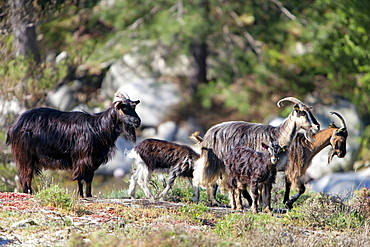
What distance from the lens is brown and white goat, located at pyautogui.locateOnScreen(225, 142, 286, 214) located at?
932 cm

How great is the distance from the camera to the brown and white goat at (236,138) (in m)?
10.2

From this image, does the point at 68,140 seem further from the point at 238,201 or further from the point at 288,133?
the point at 288,133

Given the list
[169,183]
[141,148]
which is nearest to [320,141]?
[169,183]

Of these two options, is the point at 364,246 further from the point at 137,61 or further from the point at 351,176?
the point at 137,61

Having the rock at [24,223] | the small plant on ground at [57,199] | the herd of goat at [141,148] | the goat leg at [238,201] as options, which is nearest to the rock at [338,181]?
the herd of goat at [141,148]

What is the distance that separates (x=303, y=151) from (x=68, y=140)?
13.7 feet

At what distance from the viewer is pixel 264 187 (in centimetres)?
961

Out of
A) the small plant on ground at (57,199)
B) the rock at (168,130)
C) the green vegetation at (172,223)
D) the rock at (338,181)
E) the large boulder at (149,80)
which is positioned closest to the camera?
the green vegetation at (172,223)

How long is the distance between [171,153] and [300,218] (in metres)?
2.49

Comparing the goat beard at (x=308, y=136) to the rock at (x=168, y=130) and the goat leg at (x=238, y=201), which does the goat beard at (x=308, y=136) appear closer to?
the goat leg at (x=238, y=201)

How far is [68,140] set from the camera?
10258 millimetres

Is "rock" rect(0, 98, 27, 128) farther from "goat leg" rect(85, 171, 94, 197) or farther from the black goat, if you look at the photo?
"goat leg" rect(85, 171, 94, 197)

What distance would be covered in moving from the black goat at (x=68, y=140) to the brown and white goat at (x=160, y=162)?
1.69 feet

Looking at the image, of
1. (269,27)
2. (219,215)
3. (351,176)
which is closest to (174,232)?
(219,215)
